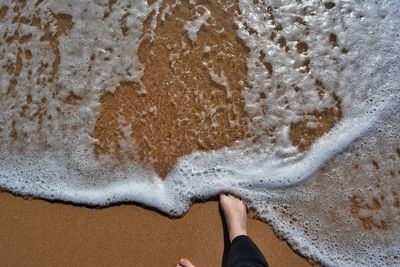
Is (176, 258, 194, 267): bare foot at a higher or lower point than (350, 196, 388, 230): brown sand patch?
lower

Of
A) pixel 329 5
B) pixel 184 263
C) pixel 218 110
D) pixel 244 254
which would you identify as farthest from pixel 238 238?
pixel 329 5

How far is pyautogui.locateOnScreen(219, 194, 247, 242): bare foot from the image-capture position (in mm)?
1915

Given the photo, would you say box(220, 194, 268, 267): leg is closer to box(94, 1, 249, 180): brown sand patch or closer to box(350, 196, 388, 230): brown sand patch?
box(94, 1, 249, 180): brown sand patch

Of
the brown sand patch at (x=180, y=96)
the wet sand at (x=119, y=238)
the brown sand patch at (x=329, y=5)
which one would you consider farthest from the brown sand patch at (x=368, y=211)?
the brown sand patch at (x=329, y=5)

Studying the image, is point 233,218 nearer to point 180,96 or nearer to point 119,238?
point 119,238

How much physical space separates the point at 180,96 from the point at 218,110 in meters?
0.21

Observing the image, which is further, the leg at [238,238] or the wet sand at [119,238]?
the wet sand at [119,238]

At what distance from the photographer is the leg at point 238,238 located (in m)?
1.82

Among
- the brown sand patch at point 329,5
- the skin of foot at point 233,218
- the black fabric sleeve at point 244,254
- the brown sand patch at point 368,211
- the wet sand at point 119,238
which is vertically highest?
the brown sand patch at point 329,5

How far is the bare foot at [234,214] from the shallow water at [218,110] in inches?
2.9

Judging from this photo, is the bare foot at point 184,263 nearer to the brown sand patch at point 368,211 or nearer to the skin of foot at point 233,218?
the skin of foot at point 233,218

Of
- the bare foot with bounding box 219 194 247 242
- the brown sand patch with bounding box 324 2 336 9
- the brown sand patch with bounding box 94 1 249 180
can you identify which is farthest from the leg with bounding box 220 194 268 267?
the brown sand patch with bounding box 324 2 336 9

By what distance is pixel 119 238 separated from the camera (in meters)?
1.97

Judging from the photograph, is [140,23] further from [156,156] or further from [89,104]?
[156,156]
